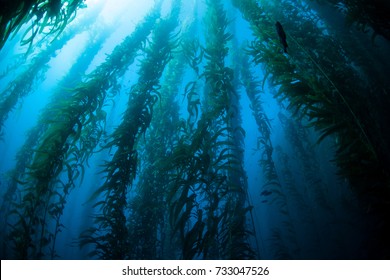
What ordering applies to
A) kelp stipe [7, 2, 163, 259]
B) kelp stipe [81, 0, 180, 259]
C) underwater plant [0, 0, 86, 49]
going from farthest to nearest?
kelp stipe [81, 0, 180, 259] < kelp stipe [7, 2, 163, 259] < underwater plant [0, 0, 86, 49]

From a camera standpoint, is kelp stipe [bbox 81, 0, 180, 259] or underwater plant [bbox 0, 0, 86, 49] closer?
underwater plant [bbox 0, 0, 86, 49]

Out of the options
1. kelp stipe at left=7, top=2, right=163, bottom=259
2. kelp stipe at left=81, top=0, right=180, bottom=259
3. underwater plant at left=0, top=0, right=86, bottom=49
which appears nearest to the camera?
underwater plant at left=0, top=0, right=86, bottom=49

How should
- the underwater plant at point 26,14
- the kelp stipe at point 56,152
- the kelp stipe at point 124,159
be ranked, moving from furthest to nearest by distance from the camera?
the kelp stipe at point 124,159 < the kelp stipe at point 56,152 < the underwater plant at point 26,14

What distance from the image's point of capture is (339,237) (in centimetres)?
1270

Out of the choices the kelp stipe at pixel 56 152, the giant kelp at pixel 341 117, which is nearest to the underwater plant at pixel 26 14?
the kelp stipe at pixel 56 152

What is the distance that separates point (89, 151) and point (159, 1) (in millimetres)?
5989

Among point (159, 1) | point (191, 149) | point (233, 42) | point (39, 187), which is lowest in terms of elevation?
point (39, 187)

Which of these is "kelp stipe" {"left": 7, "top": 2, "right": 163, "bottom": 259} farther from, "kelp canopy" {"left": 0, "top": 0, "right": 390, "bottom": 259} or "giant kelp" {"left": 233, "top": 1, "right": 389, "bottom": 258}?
"giant kelp" {"left": 233, "top": 1, "right": 389, "bottom": 258}

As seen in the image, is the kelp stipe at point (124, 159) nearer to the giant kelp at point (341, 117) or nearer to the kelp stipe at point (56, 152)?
the kelp stipe at point (56, 152)

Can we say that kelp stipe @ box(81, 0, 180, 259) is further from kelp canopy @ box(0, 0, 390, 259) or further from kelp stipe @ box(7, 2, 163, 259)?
kelp stipe @ box(7, 2, 163, 259)

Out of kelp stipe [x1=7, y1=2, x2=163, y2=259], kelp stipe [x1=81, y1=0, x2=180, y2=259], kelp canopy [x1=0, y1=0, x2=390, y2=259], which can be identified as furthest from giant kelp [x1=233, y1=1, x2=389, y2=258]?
kelp stipe [x1=7, y1=2, x2=163, y2=259]

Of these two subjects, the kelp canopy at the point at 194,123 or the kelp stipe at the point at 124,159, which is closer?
the kelp canopy at the point at 194,123
